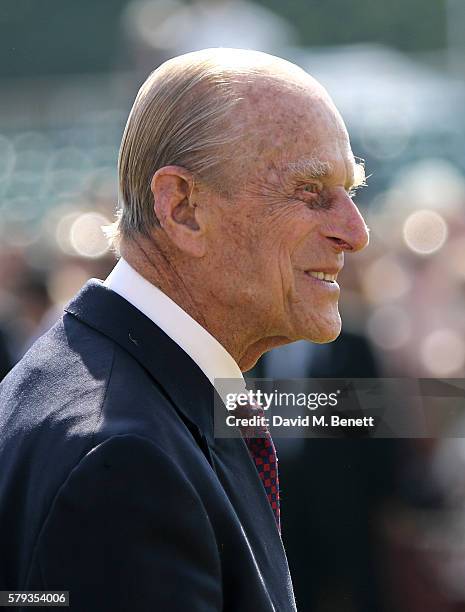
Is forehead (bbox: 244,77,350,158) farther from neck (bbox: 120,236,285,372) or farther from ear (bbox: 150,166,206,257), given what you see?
neck (bbox: 120,236,285,372)

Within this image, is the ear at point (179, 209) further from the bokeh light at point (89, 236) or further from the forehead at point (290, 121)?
the bokeh light at point (89, 236)

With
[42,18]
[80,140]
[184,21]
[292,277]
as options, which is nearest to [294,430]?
[292,277]

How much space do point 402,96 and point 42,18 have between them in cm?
281

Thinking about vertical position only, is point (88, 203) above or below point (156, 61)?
below

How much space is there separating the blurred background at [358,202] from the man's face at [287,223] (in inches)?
71.6

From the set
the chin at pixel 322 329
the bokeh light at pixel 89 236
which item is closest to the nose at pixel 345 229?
the chin at pixel 322 329

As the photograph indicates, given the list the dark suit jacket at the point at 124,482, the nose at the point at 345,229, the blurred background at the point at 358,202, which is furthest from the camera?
the blurred background at the point at 358,202

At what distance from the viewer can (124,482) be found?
1.54 m

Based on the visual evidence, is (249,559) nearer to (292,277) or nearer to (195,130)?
(292,277)

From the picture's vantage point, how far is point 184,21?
5691 millimetres

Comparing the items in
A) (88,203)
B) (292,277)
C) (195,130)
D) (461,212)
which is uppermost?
(88,203)

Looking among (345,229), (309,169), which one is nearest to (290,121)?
A: (309,169)

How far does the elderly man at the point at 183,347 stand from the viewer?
1539mm

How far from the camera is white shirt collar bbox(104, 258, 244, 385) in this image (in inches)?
75.1
